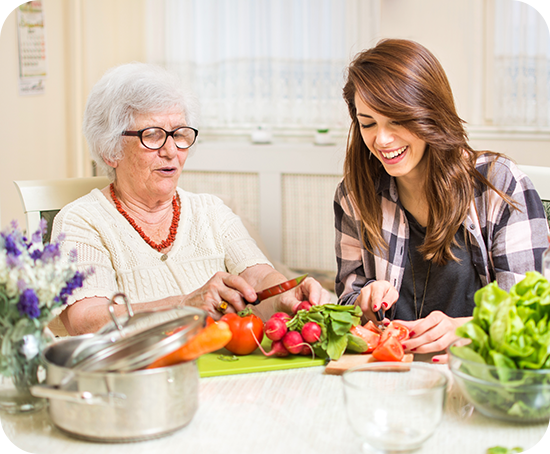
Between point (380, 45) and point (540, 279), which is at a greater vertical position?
point (380, 45)

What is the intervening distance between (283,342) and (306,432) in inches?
11.8

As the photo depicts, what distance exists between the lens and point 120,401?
0.81 m

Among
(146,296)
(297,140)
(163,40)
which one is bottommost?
(146,296)

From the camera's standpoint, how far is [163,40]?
139 inches

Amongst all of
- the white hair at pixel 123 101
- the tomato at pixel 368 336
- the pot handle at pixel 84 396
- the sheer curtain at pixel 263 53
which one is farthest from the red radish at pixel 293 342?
the sheer curtain at pixel 263 53

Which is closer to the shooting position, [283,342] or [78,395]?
[78,395]

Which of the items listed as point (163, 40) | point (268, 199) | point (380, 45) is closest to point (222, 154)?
point (268, 199)

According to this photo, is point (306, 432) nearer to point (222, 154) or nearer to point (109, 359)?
point (109, 359)

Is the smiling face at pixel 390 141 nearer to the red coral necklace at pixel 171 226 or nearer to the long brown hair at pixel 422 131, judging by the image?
the long brown hair at pixel 422 131

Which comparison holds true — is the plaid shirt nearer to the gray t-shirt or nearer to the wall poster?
the gray t-shirt

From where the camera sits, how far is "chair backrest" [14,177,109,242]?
1.86 meters

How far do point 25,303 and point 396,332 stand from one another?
2.29ft

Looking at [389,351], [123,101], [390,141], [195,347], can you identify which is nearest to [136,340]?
[195,347]

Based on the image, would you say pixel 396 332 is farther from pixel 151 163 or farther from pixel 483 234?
pixel 151 163
